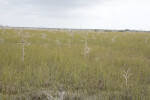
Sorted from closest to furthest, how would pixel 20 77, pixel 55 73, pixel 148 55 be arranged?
pixel 20 77 < pixel 55 73 < pixel 148 55

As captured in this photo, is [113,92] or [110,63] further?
[110,63]

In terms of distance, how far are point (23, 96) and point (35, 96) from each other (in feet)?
0.80

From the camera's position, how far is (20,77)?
461 centimetres

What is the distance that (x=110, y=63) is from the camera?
660 cm

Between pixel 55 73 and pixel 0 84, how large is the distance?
155cm

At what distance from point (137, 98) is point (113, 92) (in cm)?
59

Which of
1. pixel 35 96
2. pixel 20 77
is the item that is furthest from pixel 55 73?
pixel 35 96

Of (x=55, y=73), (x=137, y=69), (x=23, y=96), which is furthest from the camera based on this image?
(x=137, y=69)

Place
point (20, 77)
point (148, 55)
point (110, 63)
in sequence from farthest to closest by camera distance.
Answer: point (148, 55), point (110, 63), point (20, 77)

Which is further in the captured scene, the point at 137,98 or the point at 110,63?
the point at 110,63

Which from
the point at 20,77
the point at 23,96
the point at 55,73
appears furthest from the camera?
the point at 55,73

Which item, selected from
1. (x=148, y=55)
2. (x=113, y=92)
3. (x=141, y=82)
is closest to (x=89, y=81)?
(x=113, y=92)

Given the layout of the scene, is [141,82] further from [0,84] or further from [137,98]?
[0,84]

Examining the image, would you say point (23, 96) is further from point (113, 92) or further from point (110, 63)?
point (110, 63)
